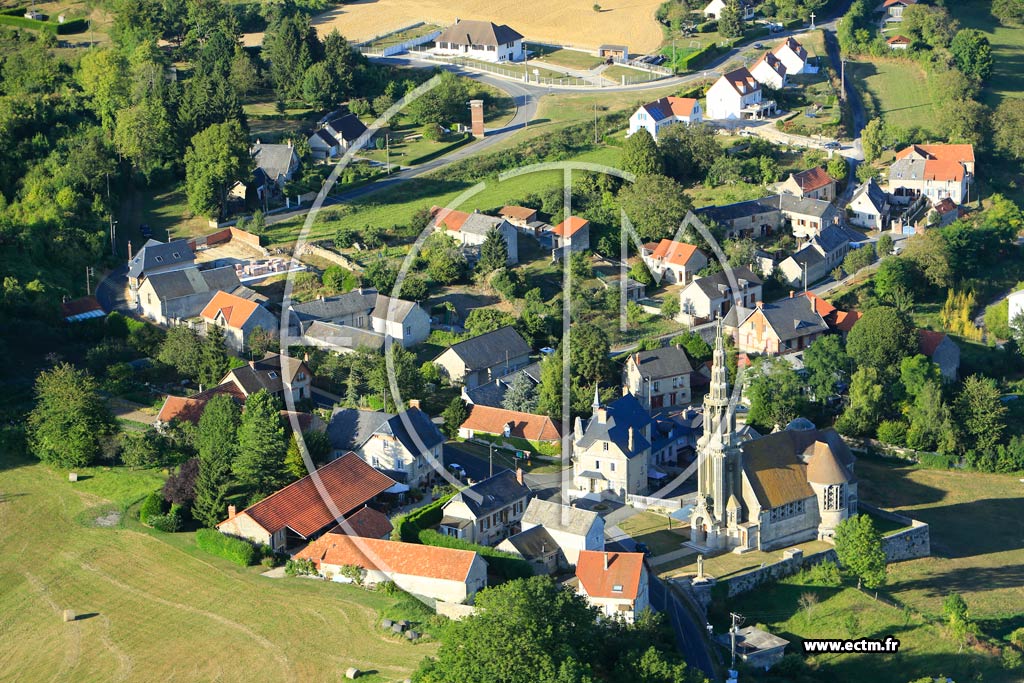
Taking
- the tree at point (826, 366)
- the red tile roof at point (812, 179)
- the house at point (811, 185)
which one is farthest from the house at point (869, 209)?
the tree at point (826, 366)

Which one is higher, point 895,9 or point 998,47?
point 895,9

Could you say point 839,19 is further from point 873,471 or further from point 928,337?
point 873,471

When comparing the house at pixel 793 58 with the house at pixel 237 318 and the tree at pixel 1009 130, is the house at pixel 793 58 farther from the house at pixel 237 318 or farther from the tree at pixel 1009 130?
the house at pixel 237 318

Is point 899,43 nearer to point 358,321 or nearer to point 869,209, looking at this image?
point 869,209

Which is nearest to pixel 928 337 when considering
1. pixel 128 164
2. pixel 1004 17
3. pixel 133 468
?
pixel 133 468

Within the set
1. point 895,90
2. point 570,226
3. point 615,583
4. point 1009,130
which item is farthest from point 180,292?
point 895,90

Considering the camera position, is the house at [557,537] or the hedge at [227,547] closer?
the house at [557,537]

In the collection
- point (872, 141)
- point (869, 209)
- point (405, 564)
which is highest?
point (872, 141)
